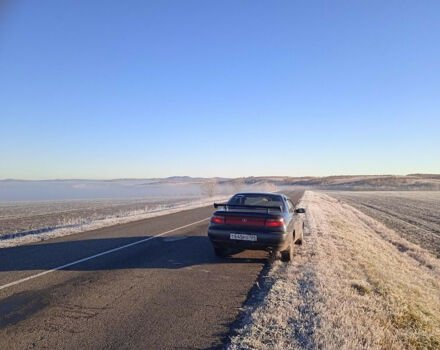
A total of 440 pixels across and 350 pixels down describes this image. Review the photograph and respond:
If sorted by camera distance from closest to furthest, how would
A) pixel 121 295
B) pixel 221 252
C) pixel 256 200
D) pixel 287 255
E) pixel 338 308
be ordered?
pixel 338 308, pixel 121 295, pixel 287 255, pixel 221 252, pixel 256 200

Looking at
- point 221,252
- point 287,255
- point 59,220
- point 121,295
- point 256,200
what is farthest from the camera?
point 59,220

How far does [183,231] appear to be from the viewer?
1220 centimetres

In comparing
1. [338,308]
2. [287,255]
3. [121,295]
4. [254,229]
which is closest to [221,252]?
[254,229]

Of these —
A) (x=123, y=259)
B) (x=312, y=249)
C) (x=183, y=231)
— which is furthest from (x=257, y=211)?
(x=183, y=231)

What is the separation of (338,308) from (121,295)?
3281 millimetres

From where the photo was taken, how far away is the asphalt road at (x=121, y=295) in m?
3.83

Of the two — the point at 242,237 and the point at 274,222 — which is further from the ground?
the point at 274,222

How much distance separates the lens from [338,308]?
15.3 ft

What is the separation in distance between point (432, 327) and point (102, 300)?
16.0ft

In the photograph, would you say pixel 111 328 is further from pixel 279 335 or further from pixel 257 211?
pixel 257 211

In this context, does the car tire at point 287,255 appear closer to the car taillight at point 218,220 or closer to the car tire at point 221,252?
the car tire at point 221,252

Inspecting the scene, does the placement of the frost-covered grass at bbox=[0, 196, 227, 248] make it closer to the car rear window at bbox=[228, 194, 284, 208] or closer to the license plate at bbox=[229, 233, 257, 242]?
the car rear window at bbox=[228, 194, 284, 208]

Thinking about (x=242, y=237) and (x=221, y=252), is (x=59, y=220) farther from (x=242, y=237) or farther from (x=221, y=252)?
(x=242, y=237)

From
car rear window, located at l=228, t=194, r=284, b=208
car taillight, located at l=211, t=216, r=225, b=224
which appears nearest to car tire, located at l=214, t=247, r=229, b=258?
car taillight, located at l=211, t=216, r=225, b=224
